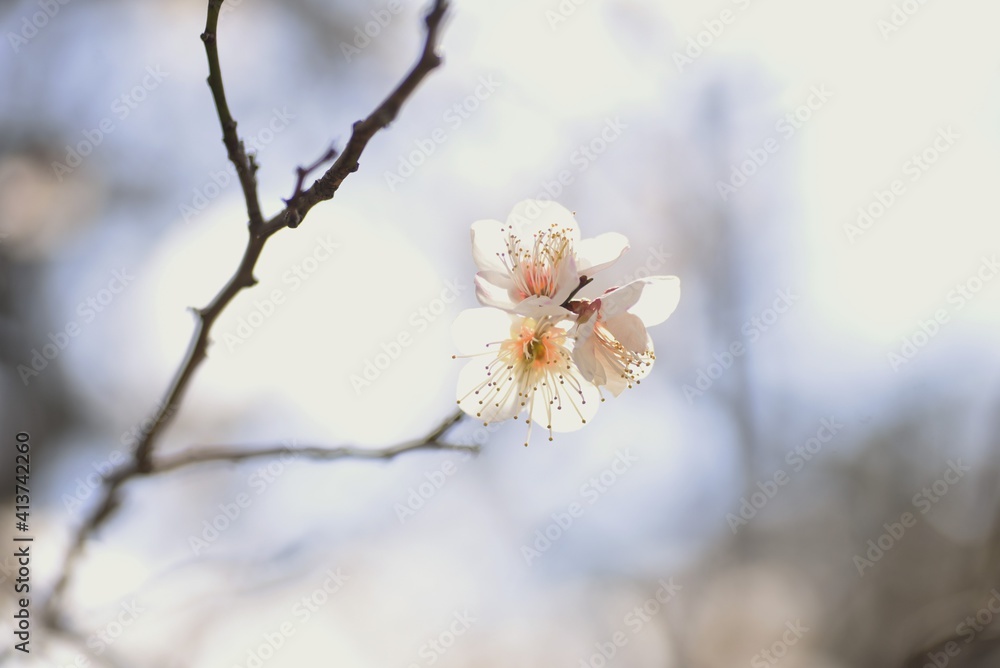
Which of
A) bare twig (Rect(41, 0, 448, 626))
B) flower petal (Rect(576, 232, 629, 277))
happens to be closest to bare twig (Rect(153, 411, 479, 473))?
bare twig (Rect(41, 0, 448, 626))

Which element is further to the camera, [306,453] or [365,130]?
[306,453]

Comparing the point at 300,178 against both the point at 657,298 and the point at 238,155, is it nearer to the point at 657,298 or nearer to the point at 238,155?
the point at 238,155

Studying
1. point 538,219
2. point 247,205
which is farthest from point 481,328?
point 247,205

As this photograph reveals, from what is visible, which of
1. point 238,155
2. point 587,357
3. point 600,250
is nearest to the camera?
point 238,155

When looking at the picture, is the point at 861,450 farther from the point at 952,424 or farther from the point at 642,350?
the point at 642,350

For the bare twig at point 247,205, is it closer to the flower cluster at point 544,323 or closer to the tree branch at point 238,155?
the tree branch at point 238,155

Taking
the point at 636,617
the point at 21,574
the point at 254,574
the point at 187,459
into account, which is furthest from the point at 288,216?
the point at 636,617

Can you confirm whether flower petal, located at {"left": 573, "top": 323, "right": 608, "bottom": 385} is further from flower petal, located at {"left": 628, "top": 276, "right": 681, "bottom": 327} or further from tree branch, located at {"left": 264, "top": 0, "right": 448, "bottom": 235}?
tree branch, located at {"left": 264, "top": 0, "right": 448, "bottom": 235}

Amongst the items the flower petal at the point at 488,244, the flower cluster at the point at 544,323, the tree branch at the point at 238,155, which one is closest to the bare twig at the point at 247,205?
the tree branch at the point at 238,155
